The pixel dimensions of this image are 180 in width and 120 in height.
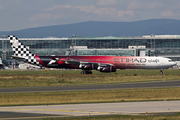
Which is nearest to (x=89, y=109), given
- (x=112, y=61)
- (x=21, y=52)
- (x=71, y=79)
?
(x=71, y=79)

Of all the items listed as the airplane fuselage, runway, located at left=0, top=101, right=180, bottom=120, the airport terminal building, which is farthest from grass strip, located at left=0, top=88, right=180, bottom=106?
the airport terminal building

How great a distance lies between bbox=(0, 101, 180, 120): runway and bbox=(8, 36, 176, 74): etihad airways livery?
42601 millimetres

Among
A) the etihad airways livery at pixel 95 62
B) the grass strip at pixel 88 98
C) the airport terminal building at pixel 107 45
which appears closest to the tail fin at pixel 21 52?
the etihad airways livery at pixel 95 62

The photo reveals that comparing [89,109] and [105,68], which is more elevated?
[105,68]

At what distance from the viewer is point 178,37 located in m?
146

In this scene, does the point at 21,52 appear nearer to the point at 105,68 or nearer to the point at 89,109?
the point at 105,68

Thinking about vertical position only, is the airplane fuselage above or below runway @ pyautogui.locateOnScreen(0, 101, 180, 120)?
above

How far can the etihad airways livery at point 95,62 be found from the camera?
68250 mm

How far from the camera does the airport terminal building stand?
13738cm

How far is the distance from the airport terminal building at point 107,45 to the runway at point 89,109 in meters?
110

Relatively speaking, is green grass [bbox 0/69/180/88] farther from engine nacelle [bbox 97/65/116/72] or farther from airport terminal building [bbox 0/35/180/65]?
airport terminal building [bbox 0/35/180/65]

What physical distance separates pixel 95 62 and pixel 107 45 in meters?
81.9

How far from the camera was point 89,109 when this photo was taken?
73.5ft

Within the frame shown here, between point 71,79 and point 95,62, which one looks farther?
point 95,62
